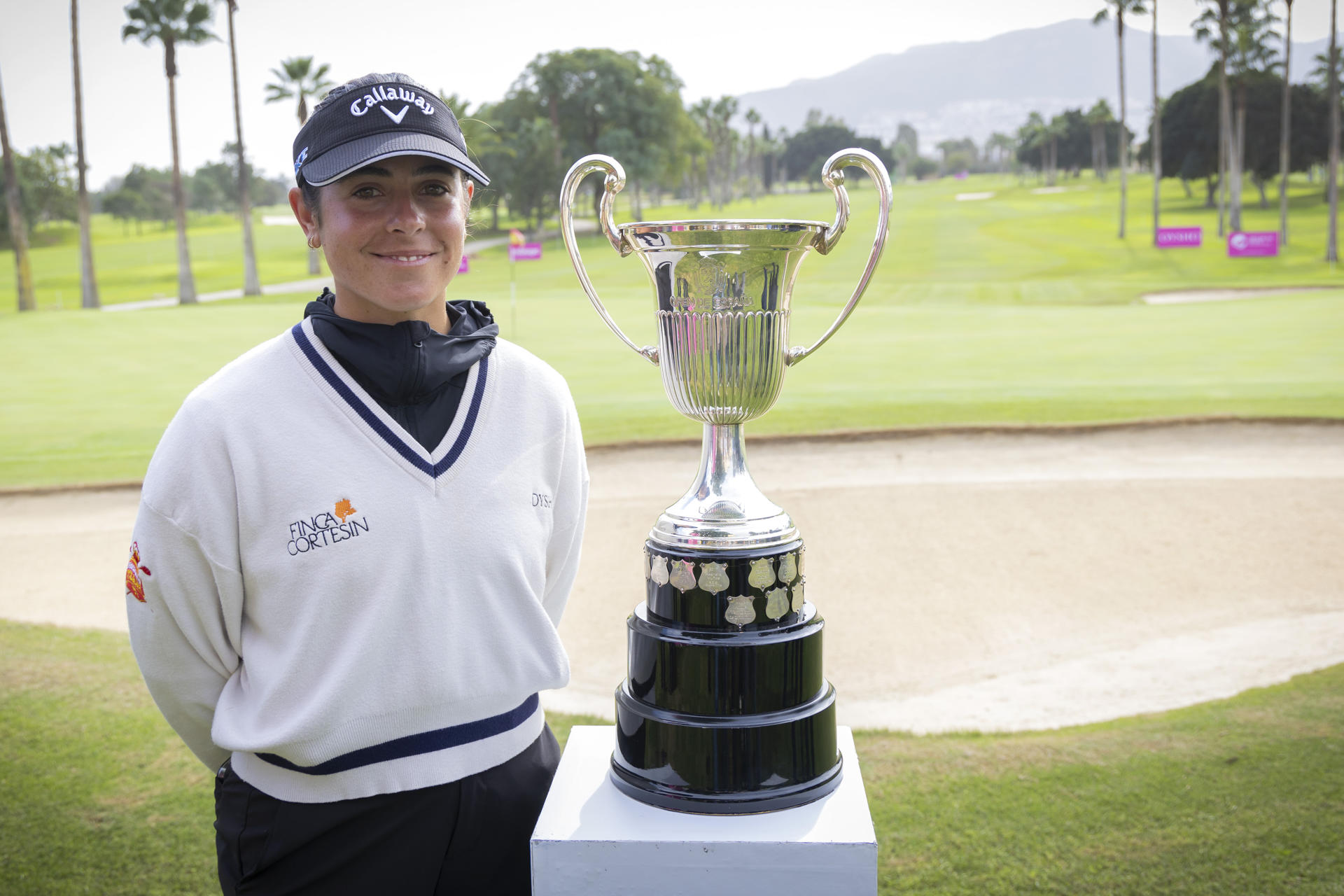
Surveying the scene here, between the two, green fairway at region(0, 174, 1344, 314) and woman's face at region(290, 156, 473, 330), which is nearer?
woman's face at region(290, 156, 473, 330)

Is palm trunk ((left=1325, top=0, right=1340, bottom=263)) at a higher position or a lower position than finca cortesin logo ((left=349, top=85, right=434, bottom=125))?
higher

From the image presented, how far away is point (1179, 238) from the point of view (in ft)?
90.0

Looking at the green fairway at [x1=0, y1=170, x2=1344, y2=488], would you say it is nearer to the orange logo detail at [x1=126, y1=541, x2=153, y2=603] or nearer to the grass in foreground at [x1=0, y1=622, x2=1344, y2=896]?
the grass in foreground at [x1=0, y1=622, x2=1344, y2=896]

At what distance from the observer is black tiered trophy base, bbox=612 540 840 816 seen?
1.50m

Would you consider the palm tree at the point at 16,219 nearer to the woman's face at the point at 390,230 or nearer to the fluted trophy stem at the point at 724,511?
the woman's face at the point at 390,230

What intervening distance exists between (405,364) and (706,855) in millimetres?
826

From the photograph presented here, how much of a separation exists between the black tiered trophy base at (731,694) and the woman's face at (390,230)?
1.83 ft

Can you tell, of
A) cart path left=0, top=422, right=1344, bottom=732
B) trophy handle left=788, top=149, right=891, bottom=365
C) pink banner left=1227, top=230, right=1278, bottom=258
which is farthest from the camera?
pink banner left=1227, top=230, right=1278, bottom=258

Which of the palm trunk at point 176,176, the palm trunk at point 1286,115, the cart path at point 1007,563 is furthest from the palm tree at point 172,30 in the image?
the palm trunk at point 1286,115

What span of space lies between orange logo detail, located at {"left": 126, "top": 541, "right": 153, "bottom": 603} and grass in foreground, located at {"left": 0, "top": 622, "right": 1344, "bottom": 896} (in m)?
1.58

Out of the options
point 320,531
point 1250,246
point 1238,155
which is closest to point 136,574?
point 320,531

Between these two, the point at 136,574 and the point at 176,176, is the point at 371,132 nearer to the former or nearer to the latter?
the point at 136,574

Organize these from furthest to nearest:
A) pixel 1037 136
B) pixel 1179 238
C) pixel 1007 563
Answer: pixel 1037 136
pixel 1179 238
pixel 1007 563

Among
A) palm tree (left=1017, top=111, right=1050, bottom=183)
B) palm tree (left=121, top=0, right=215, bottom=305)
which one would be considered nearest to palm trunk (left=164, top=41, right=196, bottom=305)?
palm tree (left=121, top=0, right=215, bottom=305)
